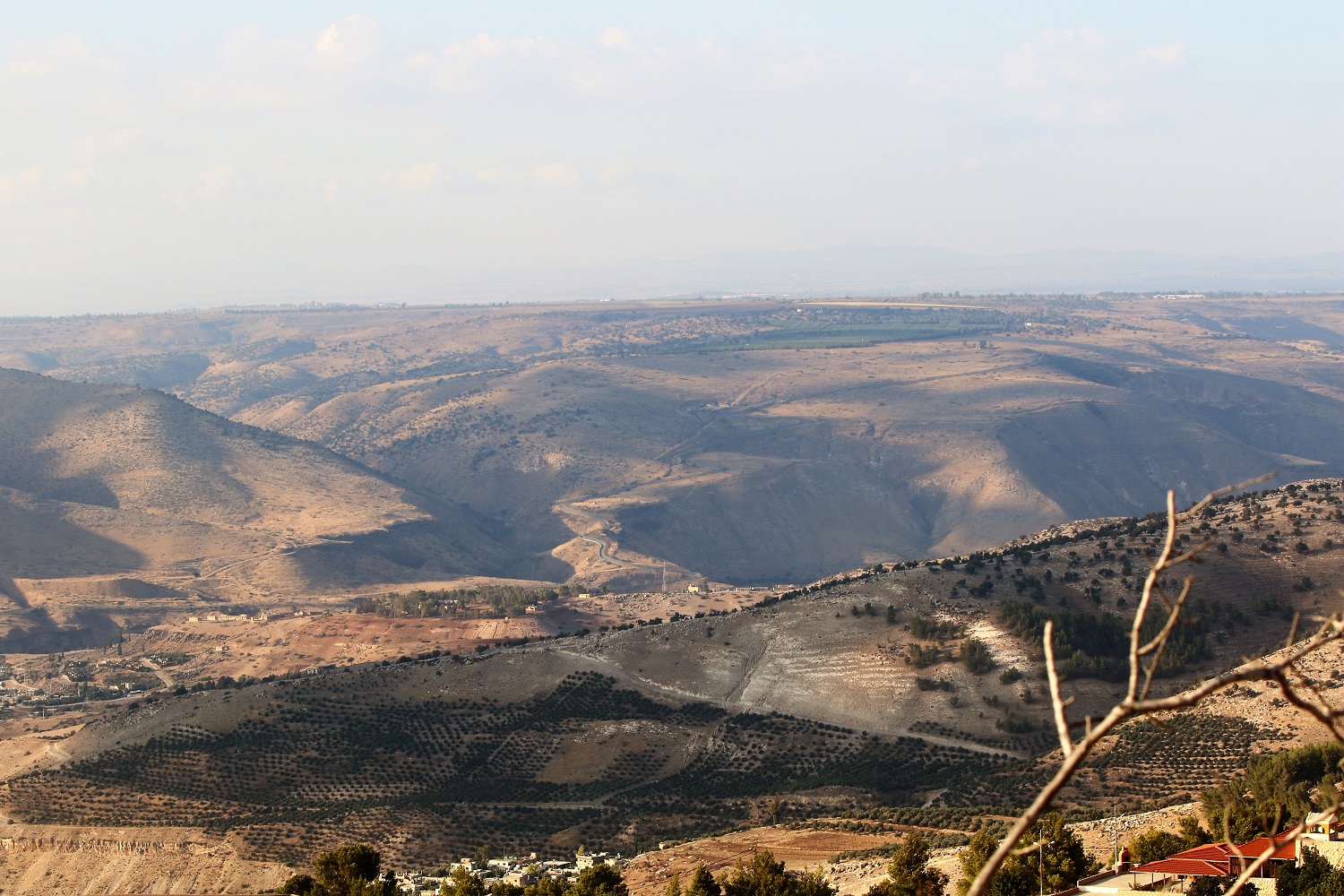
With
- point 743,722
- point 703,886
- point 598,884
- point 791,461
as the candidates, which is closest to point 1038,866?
point 703,886

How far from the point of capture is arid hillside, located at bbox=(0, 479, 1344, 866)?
5078 cm

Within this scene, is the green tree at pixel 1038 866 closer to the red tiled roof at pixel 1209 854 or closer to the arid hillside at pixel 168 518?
the red tiled roof at pixel 1209 854

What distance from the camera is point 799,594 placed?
80.7m

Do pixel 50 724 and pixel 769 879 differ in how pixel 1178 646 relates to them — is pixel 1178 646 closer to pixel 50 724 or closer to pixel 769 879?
pixel 769 879

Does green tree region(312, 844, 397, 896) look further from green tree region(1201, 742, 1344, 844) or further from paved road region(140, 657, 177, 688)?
paved road region(140, 657, 177, 688)

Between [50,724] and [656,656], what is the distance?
32.7 m

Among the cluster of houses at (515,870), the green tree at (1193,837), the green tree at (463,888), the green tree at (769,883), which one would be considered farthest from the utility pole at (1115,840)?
the green tree at (463,888)

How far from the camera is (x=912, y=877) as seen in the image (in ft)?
101

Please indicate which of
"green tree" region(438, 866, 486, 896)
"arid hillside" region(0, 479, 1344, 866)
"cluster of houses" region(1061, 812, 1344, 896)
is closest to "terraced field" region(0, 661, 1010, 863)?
"arid hillside" region(0, 479, 1344, 866)

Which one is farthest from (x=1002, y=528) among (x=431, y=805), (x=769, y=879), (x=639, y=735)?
(x=769, y=879)

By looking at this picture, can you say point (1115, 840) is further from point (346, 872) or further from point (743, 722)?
point (743, 722)

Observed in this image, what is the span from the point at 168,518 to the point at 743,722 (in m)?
86.8

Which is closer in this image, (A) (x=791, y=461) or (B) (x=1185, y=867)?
(B) (x=1185, y=867)

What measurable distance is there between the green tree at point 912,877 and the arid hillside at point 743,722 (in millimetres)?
12324
